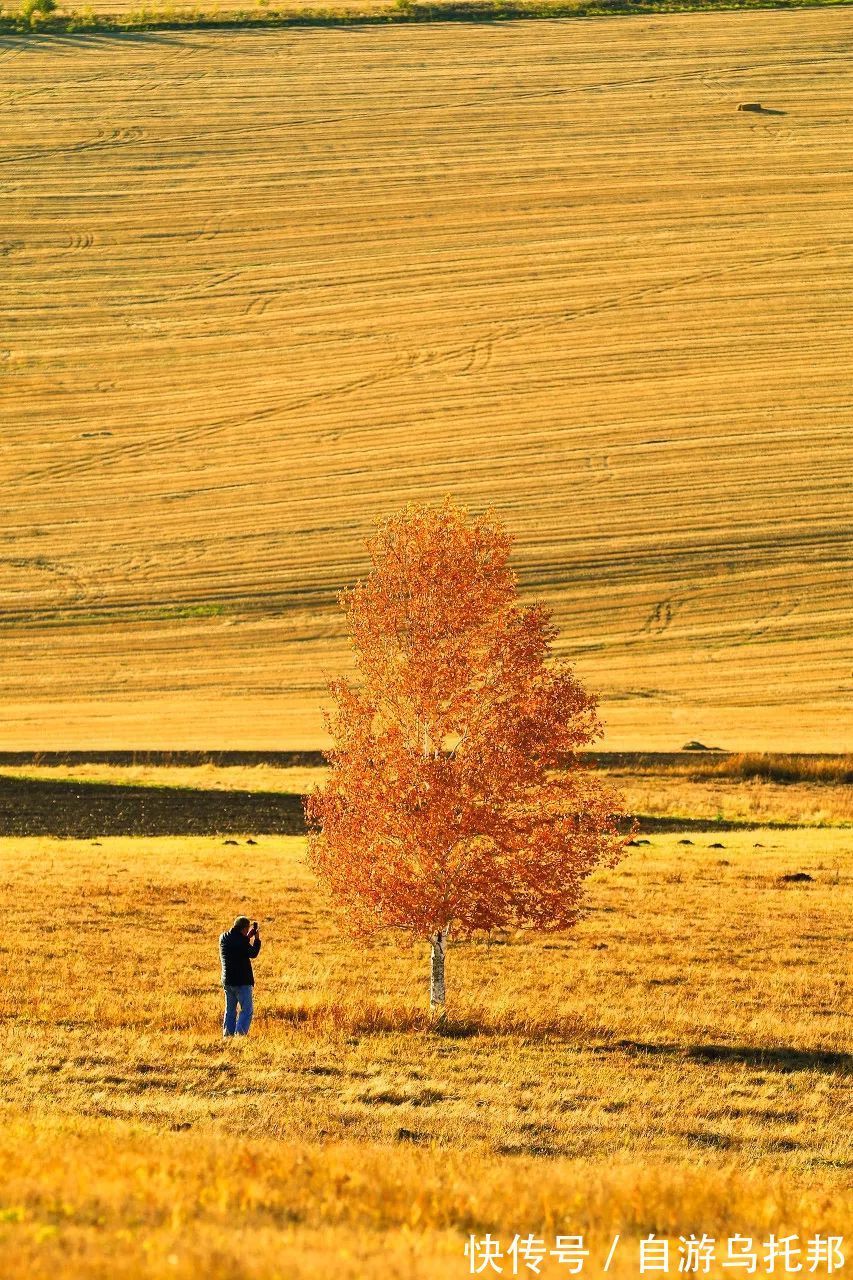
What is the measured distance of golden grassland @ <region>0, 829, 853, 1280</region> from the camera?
9281 mm

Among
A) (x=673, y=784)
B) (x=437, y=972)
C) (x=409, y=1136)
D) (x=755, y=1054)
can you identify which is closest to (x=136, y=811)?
(x=673, y=784)

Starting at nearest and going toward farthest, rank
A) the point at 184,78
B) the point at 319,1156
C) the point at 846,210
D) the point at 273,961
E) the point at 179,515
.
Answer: the point at 319,1156 < the point at 273,961 < the point at 179,515 < the point at 846,210 < the point at 184,78

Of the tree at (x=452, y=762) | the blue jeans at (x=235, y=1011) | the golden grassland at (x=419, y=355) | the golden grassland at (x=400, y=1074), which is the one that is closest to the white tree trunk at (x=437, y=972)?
the tree at (x=452, y=762)

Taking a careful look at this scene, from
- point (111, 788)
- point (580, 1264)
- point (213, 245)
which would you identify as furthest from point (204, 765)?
point (213, 245)

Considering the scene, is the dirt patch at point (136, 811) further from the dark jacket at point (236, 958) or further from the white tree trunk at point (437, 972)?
the dark jacket at point (236, 958)

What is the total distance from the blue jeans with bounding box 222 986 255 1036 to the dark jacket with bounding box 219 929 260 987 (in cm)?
9

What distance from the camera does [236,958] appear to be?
17.6 metres

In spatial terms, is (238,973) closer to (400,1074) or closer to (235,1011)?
(235,1011)

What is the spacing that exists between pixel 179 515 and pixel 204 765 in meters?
25.8

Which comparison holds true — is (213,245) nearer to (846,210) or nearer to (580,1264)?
(846,210)

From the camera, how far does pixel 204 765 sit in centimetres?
4512

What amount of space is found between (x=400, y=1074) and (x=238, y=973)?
2.48 meters

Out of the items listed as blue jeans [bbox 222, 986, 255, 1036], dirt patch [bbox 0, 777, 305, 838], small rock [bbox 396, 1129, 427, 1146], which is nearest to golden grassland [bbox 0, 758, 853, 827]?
dirt patch [bbox 0, 777, 305, 838]

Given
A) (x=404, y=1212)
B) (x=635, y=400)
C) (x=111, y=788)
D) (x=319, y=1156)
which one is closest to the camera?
(x=404, y=1212)
